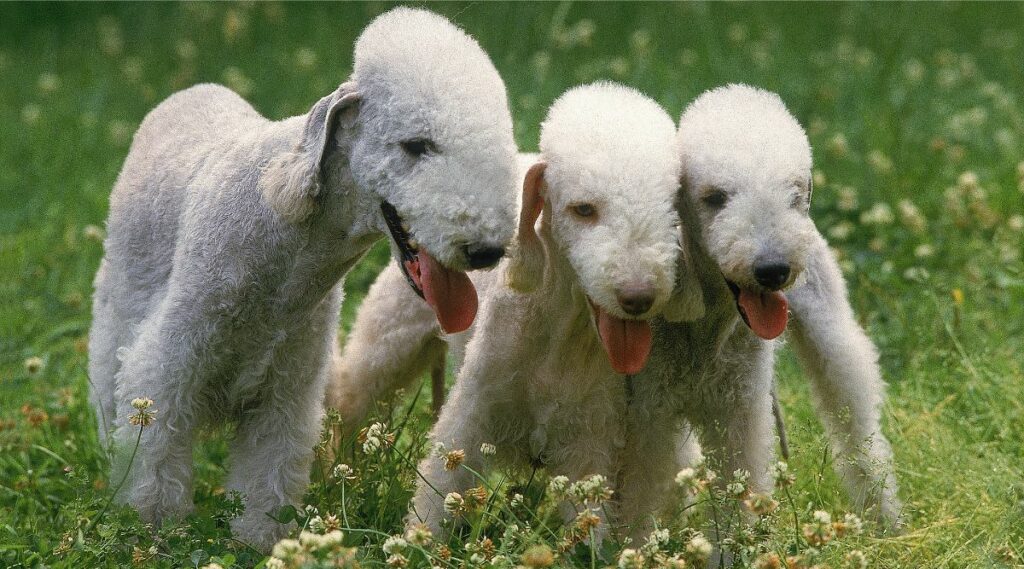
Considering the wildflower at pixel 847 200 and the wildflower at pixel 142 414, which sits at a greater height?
the wildflower at pixel 142 414

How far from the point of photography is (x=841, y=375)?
436 centimetres

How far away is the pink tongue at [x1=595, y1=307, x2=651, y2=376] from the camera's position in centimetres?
353

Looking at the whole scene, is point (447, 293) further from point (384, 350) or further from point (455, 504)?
point (384, 350)

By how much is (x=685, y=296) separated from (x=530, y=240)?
0.46 metres

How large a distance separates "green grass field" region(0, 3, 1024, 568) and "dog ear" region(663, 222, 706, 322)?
0.53 metres

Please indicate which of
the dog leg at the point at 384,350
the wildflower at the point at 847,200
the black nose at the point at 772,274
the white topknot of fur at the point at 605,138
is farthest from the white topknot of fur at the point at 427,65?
the wildflower at the point at 847,200

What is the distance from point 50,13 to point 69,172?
11.9ft

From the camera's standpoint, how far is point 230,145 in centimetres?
396

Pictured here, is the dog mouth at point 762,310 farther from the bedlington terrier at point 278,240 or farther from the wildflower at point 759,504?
the bedlington terrier at point 278,240

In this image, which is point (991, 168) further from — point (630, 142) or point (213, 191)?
point (213, 191)

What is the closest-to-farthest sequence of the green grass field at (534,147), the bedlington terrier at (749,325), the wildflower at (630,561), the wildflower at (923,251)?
the wildflower at (630,561) → the bedlington terrier at (749,325) → the green grass field at (534,147) → the wildflower at (923,251)

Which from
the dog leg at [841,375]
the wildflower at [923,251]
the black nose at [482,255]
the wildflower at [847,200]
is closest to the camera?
the black nose at [482,255]

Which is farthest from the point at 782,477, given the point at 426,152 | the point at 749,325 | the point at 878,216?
the point at 878,216

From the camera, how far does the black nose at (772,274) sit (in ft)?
11.1
